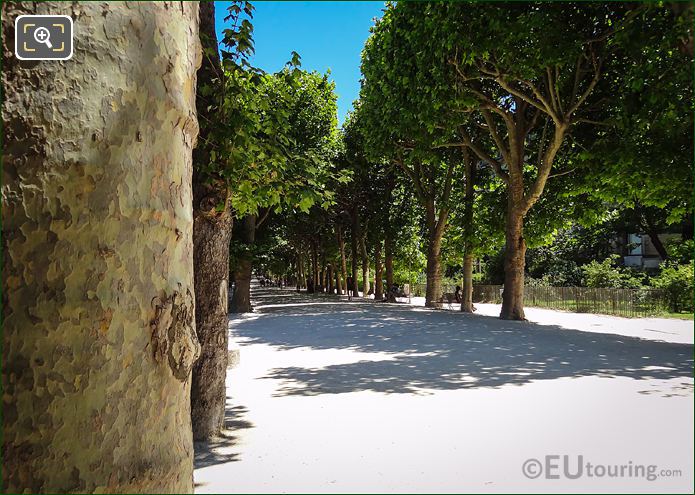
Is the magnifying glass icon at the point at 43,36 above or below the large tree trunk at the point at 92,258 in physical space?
above

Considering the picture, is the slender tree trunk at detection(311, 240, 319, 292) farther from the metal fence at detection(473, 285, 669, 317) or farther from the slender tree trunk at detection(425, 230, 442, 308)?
the metal fence at detection(473, 285, 669, 317)

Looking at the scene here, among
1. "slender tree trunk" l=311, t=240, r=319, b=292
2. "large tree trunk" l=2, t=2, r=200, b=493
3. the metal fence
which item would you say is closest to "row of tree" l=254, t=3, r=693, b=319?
the metal fence

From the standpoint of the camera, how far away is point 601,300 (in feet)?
78.3

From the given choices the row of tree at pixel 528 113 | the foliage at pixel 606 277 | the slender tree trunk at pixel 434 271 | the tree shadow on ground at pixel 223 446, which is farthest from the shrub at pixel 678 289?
the tree shadow on ground at pixel 223 446

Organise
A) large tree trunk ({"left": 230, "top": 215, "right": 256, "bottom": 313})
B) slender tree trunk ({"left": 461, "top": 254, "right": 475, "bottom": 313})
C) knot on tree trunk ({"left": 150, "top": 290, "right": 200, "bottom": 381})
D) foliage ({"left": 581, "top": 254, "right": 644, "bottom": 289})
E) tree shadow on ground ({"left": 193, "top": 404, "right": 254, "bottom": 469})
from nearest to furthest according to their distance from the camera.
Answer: knot on tree trunk ({"left": 150, "top": 290, "right": 200, "bottom": 381}) → tree shadow on ground ({"left": 193, "top": 404, "right": 254, "bottom": 469}) → large tree trunk ({"left": 230, "top": 215, "right": 256, "bottom": 313}) → slender tree trunk ({"left": 461, "top": 254, "right": 475, "bottom": 313}) → foliage ({"left": 581, "top": 254, "right": 644, "bottom": 289})

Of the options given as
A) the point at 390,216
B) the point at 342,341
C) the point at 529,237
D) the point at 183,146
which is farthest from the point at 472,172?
the point at 183,146

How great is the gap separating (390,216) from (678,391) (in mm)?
23798

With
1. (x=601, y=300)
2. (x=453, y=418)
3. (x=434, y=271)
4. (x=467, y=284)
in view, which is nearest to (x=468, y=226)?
(x=467, y=284)

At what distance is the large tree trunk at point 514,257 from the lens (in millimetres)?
18719

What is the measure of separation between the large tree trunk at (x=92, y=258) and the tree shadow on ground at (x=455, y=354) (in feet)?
20.4

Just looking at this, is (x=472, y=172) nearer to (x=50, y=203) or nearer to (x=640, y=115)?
(x=640, y=115)

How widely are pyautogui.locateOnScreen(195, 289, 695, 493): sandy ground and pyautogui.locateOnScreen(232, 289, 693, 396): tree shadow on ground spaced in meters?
0.05

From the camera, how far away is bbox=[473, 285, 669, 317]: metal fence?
845 inches

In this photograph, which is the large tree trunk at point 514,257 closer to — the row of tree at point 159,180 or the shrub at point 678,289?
the row of tree at point 159,180
